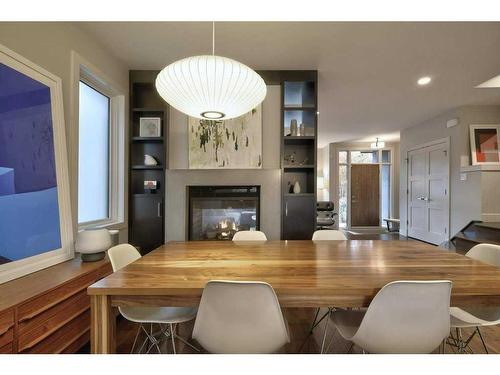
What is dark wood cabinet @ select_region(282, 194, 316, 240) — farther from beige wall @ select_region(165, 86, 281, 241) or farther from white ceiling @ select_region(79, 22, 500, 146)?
white ceiling @ select_region(79, 22, 500, 146)

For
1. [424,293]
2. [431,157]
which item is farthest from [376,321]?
[431,157]

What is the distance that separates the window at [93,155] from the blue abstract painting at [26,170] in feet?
2.04

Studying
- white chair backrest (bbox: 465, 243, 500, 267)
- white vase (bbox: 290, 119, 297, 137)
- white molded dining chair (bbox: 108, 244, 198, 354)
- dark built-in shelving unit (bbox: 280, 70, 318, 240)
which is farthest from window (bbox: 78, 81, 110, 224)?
white chair backrest (bbox: 465, 243, 500, 267)

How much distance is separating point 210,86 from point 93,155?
77.9 inches

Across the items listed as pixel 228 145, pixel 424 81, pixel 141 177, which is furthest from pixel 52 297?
pixel 424 81

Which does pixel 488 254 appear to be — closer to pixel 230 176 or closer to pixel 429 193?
pixel 230 176

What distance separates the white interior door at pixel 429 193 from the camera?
473 centimetres

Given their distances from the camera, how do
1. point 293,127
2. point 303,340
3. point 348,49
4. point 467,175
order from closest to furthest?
point 303,340 → point 348,49 → point 293,127 → point 467,175

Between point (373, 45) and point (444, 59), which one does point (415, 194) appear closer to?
point (444, 59)

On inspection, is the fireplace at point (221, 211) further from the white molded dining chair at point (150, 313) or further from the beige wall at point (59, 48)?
the white molded dining chair at point (150, 313)

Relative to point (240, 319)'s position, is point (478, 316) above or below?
below

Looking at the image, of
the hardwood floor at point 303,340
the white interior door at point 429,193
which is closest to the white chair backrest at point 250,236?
the hardwood floor at point 303,340

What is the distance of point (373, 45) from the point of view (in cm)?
250

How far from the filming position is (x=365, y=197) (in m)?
7.64
